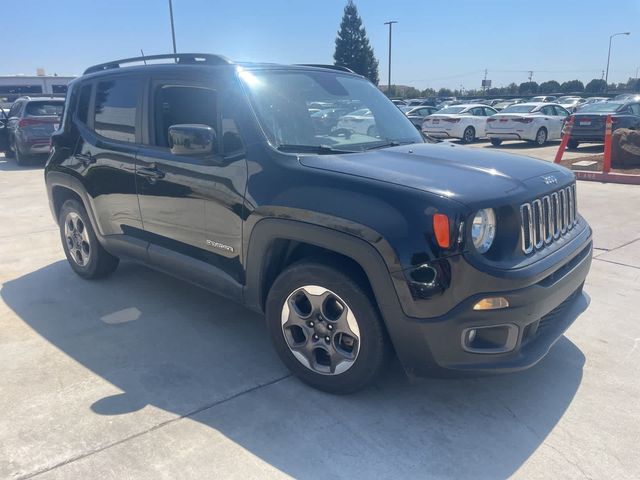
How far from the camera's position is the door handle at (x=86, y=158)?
473 centimetres

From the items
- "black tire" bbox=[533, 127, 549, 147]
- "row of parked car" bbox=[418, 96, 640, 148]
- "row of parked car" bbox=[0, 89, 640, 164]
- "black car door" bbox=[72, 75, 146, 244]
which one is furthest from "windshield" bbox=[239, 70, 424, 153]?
"black tire" bbox=[533, 127, 549, 147]

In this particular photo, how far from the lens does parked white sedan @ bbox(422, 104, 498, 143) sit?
19.5m

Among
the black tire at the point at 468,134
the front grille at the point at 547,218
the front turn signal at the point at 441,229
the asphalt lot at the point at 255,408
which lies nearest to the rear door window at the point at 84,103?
the asphalt lot at the point at 255,408

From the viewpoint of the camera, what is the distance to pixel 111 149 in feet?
14.7

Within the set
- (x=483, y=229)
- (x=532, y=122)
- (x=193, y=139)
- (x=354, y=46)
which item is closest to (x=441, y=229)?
(x=483, y=229)

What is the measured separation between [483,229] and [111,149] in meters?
3.14

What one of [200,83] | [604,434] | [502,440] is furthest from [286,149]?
[604,434]

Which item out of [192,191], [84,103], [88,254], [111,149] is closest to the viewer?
[192,191]

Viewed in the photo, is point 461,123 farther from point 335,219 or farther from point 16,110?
point 335,219

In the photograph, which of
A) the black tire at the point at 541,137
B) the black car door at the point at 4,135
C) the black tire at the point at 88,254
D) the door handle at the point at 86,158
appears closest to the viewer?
the door handle at the point at 86,158

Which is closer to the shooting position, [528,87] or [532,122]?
[532,122]

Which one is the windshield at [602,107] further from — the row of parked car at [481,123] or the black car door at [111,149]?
the black car door at [111,149]

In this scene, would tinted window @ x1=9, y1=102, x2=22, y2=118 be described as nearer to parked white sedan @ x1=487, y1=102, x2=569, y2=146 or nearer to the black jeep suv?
the black jeep suv

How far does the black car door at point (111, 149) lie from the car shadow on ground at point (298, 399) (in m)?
0.81
